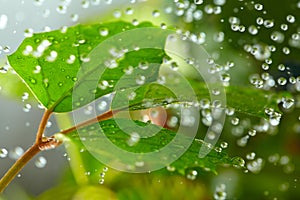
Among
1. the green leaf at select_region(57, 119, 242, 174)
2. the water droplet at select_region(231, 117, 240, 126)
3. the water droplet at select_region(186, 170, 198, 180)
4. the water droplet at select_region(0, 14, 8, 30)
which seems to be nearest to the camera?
the green leaf at select_region(57, 119, 242, 174)

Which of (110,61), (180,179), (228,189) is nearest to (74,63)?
(110,61)

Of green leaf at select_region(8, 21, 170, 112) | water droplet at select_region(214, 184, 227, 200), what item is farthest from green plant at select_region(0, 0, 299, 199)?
water droplet at select_region(214, 184, 227, 200)

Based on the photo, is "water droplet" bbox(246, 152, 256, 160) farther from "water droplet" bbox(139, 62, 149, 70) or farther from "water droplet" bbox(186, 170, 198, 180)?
"water droplet" bbox(139, 62, 149, 70)

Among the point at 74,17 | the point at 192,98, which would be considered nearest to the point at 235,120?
the point at 74,17

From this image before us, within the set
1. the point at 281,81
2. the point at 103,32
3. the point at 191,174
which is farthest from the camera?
the point at 281,81

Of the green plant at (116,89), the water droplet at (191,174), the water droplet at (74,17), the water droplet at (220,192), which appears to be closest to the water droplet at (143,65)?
the green plant at (116,89)

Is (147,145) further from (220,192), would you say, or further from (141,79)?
(220,192)

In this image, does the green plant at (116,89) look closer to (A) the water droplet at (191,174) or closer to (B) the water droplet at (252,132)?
(A) the water droplet at (191,174)
